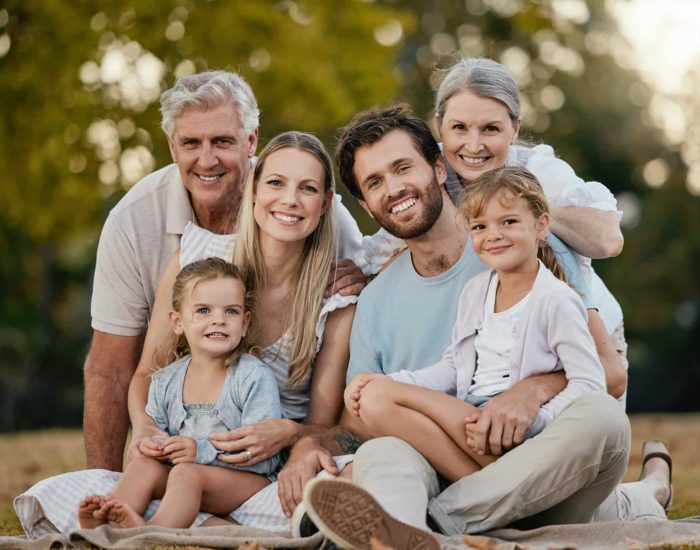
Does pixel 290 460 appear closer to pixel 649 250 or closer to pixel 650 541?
pixel 650 541

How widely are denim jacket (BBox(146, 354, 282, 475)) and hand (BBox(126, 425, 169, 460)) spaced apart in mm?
81

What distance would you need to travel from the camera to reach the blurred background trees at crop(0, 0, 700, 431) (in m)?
10.6

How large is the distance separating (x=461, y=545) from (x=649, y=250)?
1606 cm

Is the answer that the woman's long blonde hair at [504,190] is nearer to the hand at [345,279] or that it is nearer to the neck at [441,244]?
the neck at [441,244]

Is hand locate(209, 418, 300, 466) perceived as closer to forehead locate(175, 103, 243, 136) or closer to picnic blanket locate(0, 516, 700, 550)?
picnic blanket locate(0, 516, 700, 550)

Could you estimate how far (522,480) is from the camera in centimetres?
353

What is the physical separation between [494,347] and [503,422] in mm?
360

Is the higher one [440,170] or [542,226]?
[440,170]

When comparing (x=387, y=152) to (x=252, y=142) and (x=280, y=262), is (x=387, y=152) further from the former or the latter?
(x=252, y=142)

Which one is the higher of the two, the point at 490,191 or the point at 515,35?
the point at 515,35

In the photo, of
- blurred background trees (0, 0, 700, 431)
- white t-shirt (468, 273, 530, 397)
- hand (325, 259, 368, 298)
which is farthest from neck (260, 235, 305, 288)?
blurred background trees (0, 0, 700, 431)

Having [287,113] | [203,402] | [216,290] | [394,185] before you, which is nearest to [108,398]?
[203,402]

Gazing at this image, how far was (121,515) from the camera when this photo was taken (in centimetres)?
370

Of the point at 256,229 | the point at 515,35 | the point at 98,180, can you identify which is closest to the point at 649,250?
the point at 515,35
